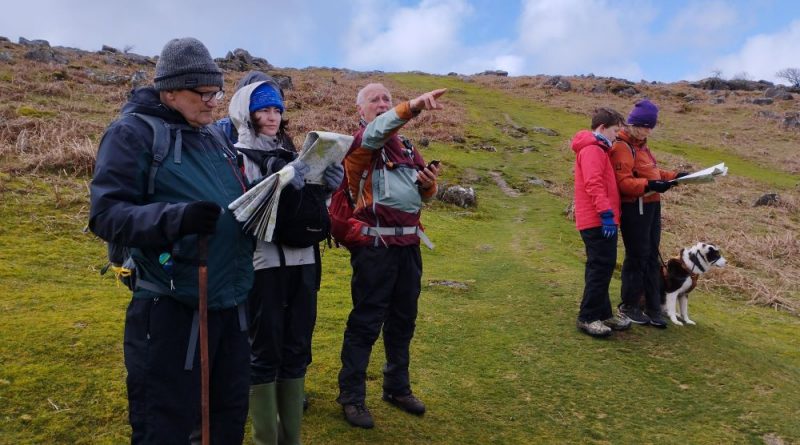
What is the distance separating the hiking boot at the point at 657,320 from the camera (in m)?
6.55

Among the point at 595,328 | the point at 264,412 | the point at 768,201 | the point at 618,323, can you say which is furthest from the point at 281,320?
the point at 768,201

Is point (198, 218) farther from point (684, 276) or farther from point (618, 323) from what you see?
point (684, 276)

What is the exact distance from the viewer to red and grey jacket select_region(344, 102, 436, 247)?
4273 millimetres

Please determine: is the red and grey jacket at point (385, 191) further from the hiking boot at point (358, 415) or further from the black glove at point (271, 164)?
the hiking boot at point (358, 415)

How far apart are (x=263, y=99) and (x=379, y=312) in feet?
5.67

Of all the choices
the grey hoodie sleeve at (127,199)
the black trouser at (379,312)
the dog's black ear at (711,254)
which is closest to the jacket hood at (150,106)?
the grey hoodie sleeve at (127,199)

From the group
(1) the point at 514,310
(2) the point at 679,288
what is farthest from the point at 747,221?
(1) the point at 514,310

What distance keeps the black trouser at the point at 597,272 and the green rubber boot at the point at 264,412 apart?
12.4 ft

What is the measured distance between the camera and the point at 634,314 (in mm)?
6648

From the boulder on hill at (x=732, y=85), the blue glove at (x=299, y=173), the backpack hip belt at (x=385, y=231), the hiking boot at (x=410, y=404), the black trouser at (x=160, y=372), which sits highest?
the boulder on hill at (x=732, y=85)

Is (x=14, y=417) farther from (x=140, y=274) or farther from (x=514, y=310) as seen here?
(x=514, y=310)

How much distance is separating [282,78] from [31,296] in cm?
2693

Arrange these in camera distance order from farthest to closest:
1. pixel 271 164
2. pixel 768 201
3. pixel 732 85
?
pixel 732 85 < pixel 768 201 < pixel 271 164

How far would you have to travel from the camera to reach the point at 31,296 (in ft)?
18.2
